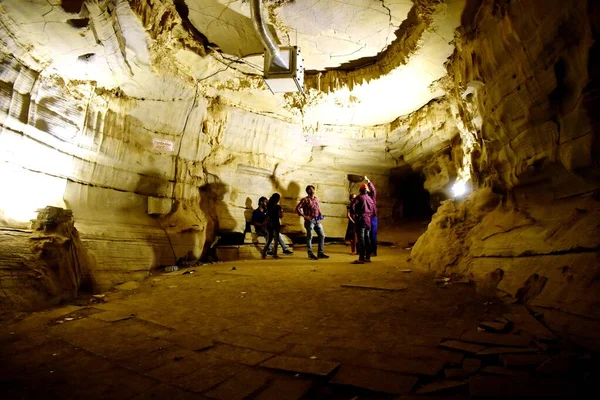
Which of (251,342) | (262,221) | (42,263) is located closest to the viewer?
(251,342)

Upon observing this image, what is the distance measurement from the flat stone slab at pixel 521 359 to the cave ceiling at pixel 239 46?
5.60m

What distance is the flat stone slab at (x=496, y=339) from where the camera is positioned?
2510mm

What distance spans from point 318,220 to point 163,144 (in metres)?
5.06

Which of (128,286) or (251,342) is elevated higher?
(251,342)

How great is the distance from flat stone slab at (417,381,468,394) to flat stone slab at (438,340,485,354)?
1.77ft

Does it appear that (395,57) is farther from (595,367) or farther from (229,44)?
(595,367)

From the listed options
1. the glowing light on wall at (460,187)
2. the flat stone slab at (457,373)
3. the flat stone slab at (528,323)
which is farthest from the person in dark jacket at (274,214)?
the flat stone slab at (457,373)

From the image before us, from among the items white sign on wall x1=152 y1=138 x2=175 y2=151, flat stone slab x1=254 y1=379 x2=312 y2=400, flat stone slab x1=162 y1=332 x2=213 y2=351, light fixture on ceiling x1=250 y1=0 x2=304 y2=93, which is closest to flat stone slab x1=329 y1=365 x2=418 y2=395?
flat stone slab x1=254 y1=379 x2=312 y2=400

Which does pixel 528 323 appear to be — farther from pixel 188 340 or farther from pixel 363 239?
pixel 363 239

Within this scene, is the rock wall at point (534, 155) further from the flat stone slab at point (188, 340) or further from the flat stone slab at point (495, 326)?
the flat stone slab at point (188, 340)

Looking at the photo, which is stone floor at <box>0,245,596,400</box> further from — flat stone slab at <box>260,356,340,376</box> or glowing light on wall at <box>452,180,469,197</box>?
glowing light on wall at <box>452,180,469,197</box>

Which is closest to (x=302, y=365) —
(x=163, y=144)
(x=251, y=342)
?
(x=251, y=342)

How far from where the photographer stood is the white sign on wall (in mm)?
8672

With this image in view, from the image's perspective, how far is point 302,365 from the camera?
231cm
